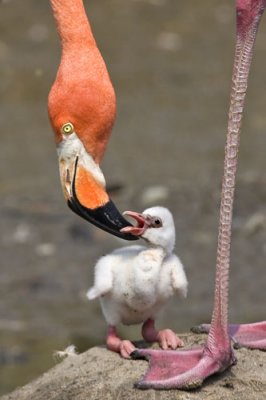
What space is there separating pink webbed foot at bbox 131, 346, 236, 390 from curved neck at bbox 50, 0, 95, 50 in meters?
1.52

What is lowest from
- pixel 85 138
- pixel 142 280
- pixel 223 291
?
pixel 142 280

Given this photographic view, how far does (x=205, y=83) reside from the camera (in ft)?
51.5

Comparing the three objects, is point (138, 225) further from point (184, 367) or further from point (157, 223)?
point (184, 367)

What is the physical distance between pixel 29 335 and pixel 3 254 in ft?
4.92

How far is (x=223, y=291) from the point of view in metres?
6.20

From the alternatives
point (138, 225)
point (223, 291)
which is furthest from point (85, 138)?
point (223, 291)

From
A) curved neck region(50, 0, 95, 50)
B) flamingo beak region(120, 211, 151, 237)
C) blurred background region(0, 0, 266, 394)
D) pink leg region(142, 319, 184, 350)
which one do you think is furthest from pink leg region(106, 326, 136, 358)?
blurred background region(0, 0, 266, 394)

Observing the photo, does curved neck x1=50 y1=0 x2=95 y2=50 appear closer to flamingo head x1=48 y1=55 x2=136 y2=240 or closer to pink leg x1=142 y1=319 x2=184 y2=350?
flamingo head x1=48 y1=55 x2=136 y2=240

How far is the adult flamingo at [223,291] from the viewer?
6.17 meters

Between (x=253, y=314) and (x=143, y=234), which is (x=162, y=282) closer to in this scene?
(x=143, y=234)

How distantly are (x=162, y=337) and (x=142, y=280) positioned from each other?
0.36m

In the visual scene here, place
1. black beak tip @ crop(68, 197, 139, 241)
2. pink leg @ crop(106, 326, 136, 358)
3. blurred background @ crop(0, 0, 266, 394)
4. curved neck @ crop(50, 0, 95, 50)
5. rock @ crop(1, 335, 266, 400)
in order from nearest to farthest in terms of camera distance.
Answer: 1. rock @ crop(1, 335, 266, 400)
2. black beak tip @ crop(68, 197, 139, 241)
3. pink leg @ crop(106, 326, 136, 358)
4. curved neck @ crop(50, 0, 95, 50)
5. blurred background @ crop(0, 0, 266, 394)

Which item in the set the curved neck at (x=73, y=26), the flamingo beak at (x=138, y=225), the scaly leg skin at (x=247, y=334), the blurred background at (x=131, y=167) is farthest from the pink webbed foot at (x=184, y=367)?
the blurred background at (x=131, y=167)

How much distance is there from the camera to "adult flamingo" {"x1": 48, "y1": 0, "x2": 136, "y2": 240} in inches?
253
